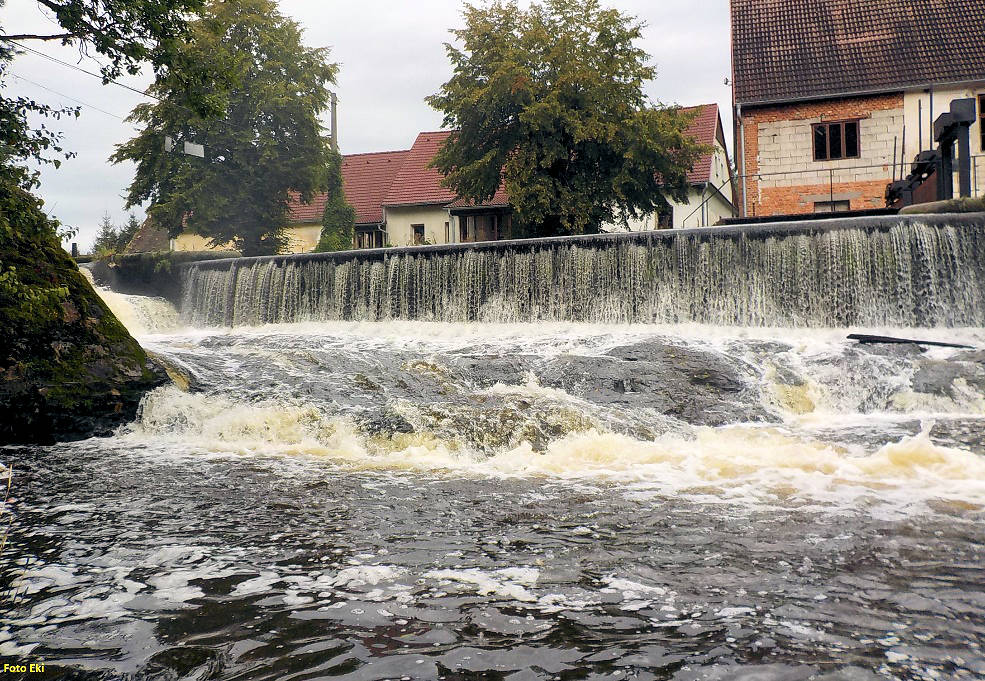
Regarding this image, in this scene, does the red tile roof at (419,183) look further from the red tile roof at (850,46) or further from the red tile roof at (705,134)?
the red tile roof at (850,46)

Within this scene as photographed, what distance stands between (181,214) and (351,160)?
39.1 ft

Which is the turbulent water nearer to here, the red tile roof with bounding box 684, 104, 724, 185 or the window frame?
the window frame

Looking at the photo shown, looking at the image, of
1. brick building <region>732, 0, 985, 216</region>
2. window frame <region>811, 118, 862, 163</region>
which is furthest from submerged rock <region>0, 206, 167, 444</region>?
window frame <region>811, 118, 862, 163</region>

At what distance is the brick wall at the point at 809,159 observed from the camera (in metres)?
22.8

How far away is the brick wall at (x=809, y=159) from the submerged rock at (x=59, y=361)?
64.1ft

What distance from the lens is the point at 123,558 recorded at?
4.18 metres

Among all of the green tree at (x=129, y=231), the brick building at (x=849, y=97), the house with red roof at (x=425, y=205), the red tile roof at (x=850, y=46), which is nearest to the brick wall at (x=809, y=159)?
the brick building at (x=849, y=97)

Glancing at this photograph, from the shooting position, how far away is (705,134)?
30.5m

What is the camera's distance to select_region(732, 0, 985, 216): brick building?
2233 centimetres

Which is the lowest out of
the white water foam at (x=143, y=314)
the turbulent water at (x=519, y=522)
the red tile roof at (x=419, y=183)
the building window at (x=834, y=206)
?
the turbulent water at (x=519, y=522)

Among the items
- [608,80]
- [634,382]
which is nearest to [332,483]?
[634,382]

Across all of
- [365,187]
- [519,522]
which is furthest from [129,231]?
[519,522]

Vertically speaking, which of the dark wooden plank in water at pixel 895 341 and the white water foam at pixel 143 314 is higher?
the white water foam at pixel 143 314

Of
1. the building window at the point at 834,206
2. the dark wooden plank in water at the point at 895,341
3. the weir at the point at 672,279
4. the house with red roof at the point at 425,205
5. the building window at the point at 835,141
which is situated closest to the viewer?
the dark wooden plank in water at the point at 895,341
